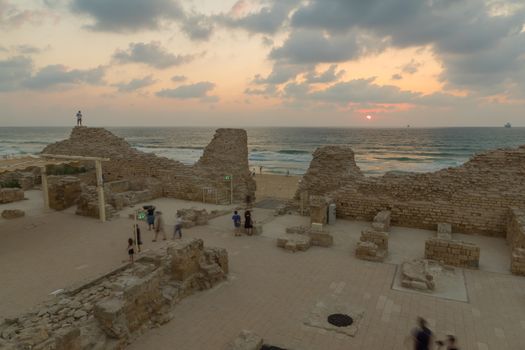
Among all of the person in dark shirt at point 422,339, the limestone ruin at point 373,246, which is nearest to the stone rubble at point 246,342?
the person in dark shirt at point 422,339

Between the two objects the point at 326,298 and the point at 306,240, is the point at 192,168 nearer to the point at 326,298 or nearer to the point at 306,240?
the point at 306,240

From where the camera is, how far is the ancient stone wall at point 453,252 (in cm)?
1049

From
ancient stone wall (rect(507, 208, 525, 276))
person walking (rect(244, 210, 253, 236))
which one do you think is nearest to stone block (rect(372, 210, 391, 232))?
ancient stone wall (rect(507, 208, 525, 276))

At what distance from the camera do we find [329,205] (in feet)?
49.8

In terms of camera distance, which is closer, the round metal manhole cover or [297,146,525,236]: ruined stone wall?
the round metal manhole cover

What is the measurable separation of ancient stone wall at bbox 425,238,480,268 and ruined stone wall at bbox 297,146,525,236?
3632 millimetres

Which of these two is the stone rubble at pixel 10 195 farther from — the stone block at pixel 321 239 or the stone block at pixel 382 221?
the stone block at pixel 382 221

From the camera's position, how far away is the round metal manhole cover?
753cm

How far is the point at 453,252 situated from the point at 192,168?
572 inches

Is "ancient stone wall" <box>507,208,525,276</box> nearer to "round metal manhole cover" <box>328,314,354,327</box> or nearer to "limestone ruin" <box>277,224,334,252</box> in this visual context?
"limestone ruin" <box>277,224,334,252</box>

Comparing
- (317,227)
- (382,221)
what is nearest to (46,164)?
(317,227)

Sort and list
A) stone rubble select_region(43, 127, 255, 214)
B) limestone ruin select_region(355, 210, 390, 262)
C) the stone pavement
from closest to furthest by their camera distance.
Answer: the stone pavement, limestone ruin select_region(355, 210, 390, 262), stone rubble select_region(43, 127, 255, 214)

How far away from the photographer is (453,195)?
1403 cm

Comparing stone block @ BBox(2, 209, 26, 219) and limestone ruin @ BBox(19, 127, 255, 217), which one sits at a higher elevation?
limestone ruin @ BBox(19, 127, 255, 217)
